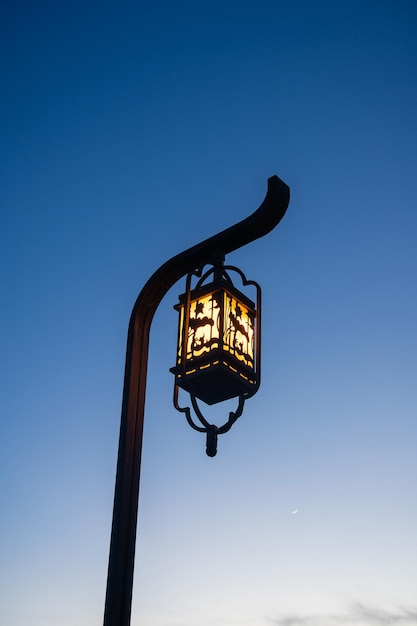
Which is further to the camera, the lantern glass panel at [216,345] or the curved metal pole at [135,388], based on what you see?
the lantern glass panel at [216,345]

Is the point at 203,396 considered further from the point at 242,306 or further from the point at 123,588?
the point at 123,588

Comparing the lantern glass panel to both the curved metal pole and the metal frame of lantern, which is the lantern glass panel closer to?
the metal frame of lantern

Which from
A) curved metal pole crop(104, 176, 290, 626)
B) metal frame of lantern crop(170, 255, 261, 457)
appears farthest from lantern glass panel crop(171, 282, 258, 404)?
curved metal pole crop(104, 176, 290, 626)

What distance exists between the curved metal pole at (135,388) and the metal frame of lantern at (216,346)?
0.73ft

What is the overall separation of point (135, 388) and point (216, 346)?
75cm

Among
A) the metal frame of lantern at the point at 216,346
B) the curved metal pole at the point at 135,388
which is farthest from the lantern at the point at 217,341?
the curved metal pole at the point at 135,388

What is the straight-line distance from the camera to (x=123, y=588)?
461cm

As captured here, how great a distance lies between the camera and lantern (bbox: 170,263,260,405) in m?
5.75

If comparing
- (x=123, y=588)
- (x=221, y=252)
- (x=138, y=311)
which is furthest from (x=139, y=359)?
(x=123, y=588)

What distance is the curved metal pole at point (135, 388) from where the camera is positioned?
463 centimetres

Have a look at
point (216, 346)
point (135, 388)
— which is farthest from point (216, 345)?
point (135, 388)

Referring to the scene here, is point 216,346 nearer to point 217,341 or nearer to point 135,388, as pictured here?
point 217,341

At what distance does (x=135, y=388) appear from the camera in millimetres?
5500

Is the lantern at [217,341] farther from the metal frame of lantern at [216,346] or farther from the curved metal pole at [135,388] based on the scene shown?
the curved metal pole at [135,388]
